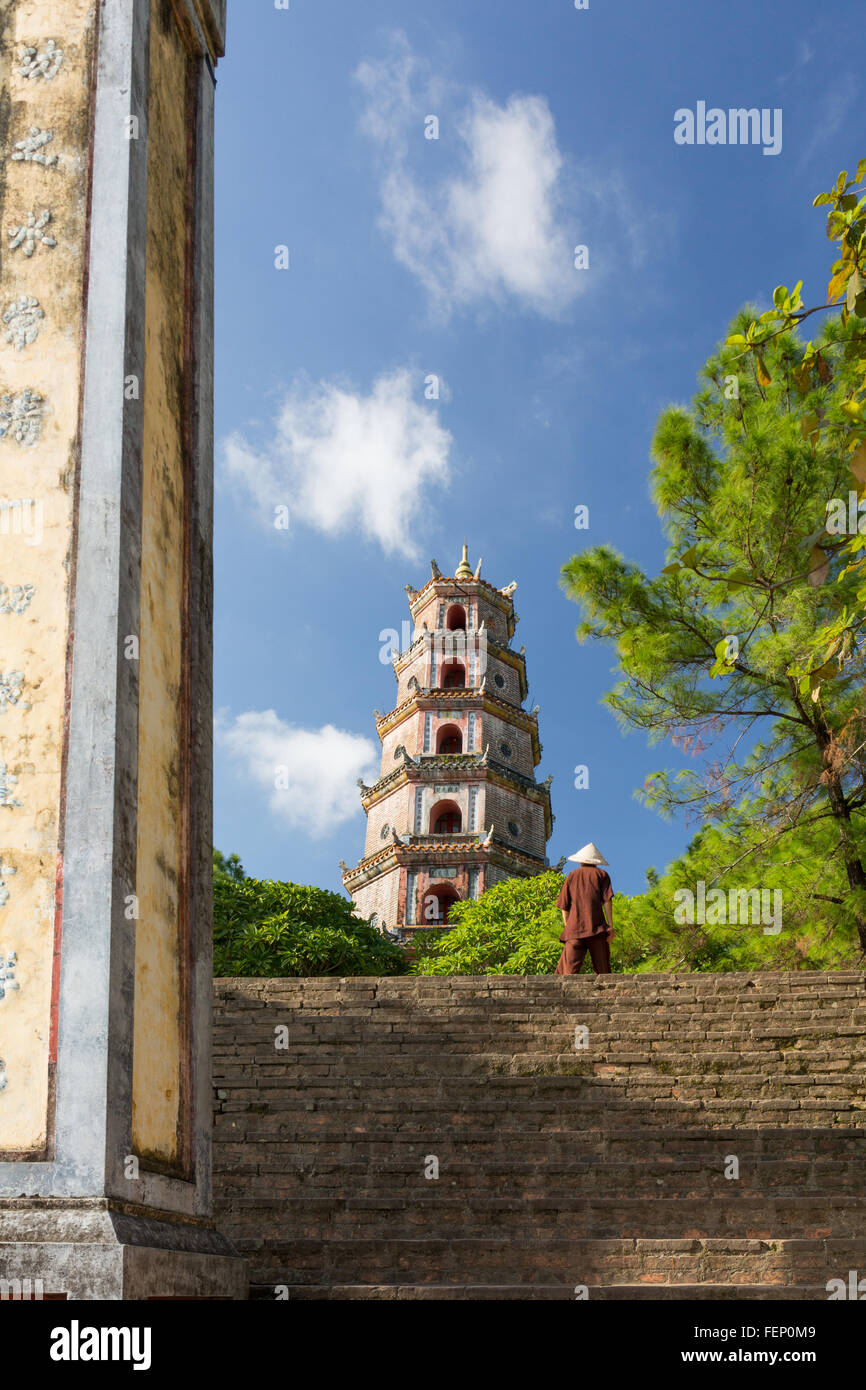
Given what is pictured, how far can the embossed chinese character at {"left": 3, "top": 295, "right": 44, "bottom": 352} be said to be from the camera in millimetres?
4461

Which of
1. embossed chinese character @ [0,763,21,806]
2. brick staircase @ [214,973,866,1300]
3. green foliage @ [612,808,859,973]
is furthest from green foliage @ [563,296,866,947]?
embossed chinese character @ [0,763,21,806]

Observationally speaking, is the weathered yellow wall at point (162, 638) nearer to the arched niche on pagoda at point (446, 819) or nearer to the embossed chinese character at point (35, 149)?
the embossed chinese character at point (35, 149)

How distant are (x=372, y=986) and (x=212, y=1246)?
3292 mm

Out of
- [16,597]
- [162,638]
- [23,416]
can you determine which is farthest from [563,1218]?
[23,416]

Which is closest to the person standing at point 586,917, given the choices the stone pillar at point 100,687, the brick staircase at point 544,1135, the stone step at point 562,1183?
the brick staircase at point 544,1135

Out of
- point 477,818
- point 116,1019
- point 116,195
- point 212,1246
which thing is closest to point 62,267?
point 116,195

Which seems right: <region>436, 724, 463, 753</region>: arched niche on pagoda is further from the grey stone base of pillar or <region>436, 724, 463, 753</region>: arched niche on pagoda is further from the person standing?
the grey stone base of pillar

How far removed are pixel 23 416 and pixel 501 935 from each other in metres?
19.3

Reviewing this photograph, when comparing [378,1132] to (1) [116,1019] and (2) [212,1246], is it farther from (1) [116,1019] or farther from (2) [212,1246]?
(1) [116,1019]

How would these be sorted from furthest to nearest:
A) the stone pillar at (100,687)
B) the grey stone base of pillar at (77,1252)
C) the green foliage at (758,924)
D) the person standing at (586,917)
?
1. the green foliage at (758,924)
2. the person standing at (586,917)
3. the stone pillar at (100,687)
4. the grey stone base of pillar at (77,1252)

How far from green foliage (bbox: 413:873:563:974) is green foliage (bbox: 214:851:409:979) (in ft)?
5.66

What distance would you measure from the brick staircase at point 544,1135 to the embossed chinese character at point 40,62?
4778 mm

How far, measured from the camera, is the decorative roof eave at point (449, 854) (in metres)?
27.0

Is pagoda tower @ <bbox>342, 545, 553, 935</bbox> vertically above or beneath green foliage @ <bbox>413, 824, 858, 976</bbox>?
above
